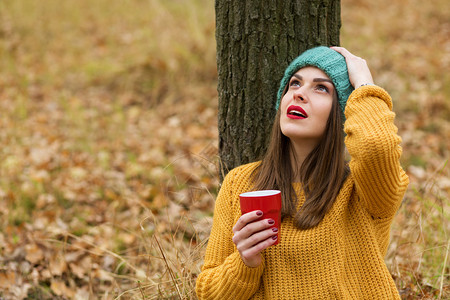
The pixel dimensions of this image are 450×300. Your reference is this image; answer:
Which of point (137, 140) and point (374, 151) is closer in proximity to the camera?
point (374, 151)

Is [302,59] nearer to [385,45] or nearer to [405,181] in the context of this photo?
[405,181]

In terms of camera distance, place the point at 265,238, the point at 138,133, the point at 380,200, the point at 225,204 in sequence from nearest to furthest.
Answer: the point at 265,238 → the point at 380,200 → the point at 225,204 → the point at 138,133

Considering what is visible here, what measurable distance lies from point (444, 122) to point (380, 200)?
3.97 m

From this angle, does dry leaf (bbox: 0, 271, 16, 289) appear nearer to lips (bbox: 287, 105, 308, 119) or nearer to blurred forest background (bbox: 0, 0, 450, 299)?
blurred forest background (bbox: 0, 0, 450, 299)

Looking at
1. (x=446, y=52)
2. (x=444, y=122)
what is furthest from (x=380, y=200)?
(x=446, y=52)

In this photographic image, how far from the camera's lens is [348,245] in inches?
77.2

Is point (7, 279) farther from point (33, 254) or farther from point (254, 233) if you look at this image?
point (254, 233)

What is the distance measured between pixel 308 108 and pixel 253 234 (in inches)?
25.3

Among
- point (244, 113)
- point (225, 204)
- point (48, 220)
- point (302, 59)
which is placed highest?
point (302, 59)

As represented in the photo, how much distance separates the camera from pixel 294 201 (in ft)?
6.63

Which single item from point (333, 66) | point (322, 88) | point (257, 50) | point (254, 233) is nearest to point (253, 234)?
point (254, 233)

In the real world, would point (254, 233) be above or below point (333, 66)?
below

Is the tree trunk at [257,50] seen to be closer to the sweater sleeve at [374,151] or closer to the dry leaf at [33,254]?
the sweater sleeve at [374,151]

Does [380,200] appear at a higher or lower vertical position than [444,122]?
higher
